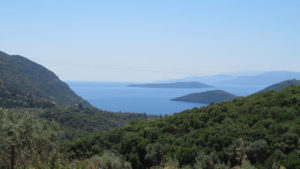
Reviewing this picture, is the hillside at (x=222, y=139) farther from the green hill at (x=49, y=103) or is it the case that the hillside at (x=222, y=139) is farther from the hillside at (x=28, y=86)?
the hillside at (x=28, y=86)

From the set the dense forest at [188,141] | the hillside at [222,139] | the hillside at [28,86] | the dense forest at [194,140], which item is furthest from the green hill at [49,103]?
the hillside at [222,139]

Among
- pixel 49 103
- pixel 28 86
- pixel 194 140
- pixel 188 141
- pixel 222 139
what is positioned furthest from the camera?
pixel 28 86

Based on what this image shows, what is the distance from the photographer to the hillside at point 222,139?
1466 cm

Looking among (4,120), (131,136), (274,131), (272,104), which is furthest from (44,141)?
(272,104)

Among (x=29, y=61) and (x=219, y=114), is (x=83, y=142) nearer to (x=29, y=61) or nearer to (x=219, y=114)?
(x=219, y=114)

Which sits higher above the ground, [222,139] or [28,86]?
[222,139]

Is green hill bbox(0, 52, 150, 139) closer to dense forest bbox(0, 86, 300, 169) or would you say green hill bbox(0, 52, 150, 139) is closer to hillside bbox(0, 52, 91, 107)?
hillside bbox(0, 52, 91, 107)

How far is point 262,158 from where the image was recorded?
14945 millimetres

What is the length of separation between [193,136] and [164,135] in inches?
147

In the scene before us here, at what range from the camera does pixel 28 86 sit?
132625 millimetres

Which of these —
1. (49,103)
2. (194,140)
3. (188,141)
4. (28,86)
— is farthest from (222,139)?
(28,86)

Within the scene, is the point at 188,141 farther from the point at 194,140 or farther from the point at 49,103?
the point at 49,103

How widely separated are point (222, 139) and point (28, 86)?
133560 millimetres

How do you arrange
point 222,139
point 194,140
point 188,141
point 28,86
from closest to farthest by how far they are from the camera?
point 222,139, point 194,140, point 188,141, point 28,86
